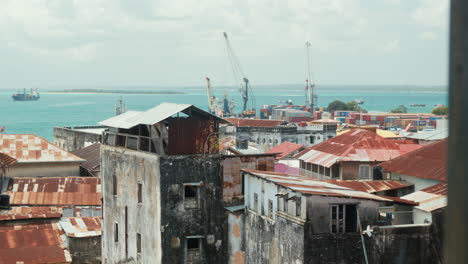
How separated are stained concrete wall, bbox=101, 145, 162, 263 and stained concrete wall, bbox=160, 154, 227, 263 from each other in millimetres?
252

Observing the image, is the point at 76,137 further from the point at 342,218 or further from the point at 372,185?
the point at 342,218

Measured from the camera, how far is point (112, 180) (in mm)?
24422

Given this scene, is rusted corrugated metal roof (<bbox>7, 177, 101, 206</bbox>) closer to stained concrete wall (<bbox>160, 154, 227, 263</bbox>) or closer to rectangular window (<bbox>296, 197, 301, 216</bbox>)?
stained concrete wall (<bbox>160, 154, 227, 263</bbox>)

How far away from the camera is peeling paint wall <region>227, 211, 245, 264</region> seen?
67.2 ft

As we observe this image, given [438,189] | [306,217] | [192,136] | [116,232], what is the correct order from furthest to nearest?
[116,232]
[192,136]
[438,189]
[306,217]

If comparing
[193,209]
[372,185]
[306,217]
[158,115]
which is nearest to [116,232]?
[193,209]

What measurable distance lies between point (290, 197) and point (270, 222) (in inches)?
81.0

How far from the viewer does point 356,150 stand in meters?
→ 31.0

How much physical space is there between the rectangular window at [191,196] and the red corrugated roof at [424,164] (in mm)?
7354

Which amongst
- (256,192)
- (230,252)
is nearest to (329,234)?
(256,192)

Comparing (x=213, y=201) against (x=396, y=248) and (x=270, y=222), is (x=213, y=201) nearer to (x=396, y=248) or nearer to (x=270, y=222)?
(x=270, y=222)

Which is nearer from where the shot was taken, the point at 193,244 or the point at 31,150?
the point at 193,244

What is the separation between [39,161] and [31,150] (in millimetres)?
1586

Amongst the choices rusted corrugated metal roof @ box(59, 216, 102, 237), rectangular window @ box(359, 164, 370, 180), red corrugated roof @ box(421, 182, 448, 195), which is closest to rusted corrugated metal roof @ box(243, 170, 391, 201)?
red corrugated roof @ box(421, 182, 448, 195)
